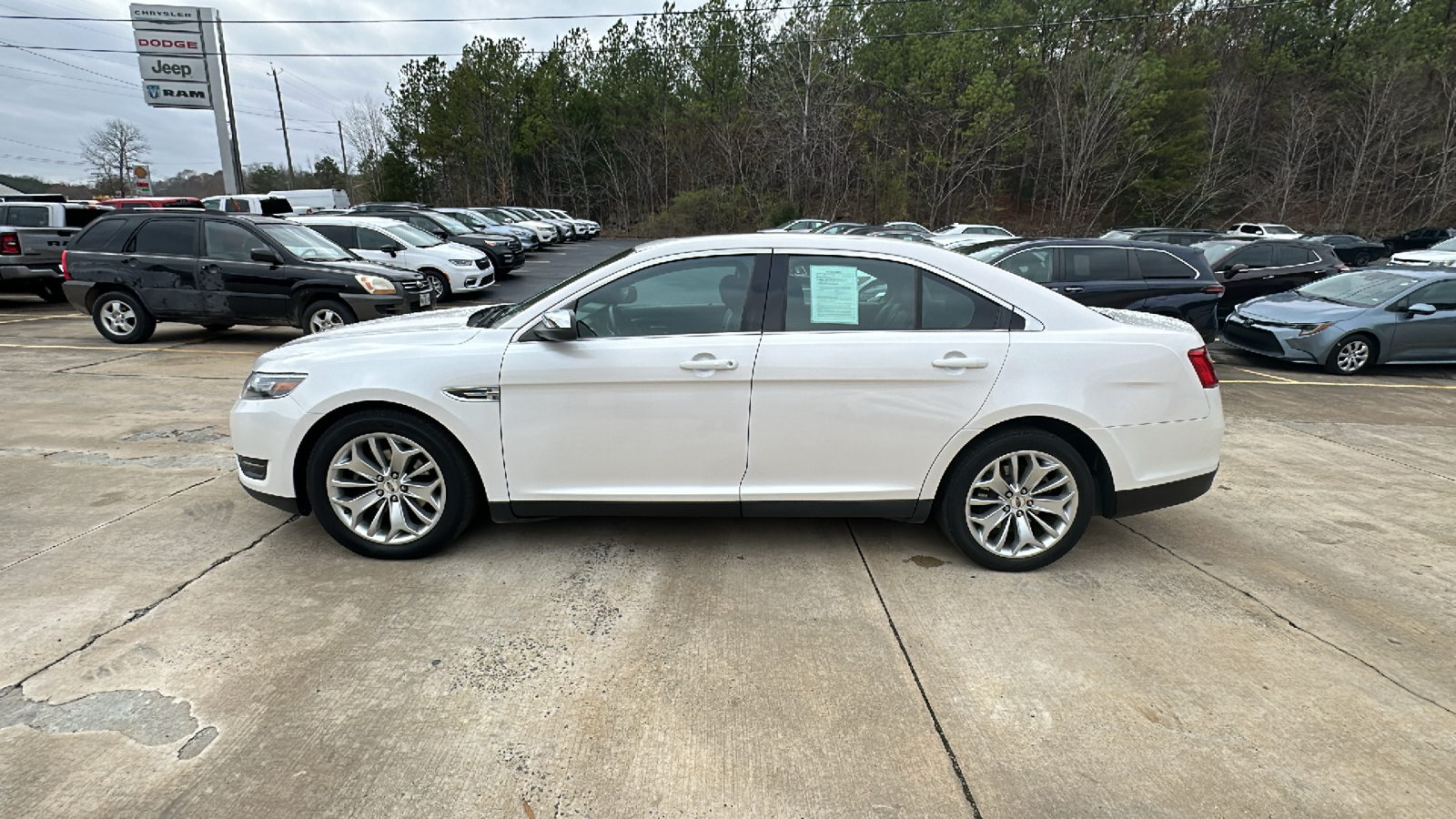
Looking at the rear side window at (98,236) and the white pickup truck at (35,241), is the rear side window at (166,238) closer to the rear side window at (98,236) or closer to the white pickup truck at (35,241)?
the rear side window at (98,236)

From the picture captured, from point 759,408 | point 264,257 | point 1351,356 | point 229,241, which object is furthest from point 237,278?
point 1351,356

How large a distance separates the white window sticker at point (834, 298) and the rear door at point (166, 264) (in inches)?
360

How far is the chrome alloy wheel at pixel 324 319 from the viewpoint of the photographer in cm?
938

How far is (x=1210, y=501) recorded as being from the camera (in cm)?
479

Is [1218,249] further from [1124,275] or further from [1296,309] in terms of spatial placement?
[1124,275]

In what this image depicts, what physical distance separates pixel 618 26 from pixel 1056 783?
56.8 meters

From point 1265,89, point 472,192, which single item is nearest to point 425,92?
point 472,192

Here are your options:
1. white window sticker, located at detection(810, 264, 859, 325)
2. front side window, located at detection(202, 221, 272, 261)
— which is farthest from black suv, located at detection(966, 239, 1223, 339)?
front side window, located at detection(202, 221, 272, 261)

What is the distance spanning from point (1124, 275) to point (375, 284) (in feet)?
30.2

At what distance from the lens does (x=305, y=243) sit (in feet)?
32.6

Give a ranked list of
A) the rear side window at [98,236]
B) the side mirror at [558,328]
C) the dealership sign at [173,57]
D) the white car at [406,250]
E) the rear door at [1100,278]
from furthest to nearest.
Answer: the dealership sign at [173,57] < the white car at [406,250] < the rear side window at [98,236] < the rear door at [1100,278] < the side mirror at [558,328]

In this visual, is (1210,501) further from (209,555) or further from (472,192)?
(472,192)

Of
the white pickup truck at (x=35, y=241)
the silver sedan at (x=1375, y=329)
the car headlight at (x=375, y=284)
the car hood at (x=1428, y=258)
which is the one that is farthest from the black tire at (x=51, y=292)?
the car hood at (x=1428, y=258)

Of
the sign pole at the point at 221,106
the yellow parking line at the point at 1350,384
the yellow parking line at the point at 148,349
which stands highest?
the sign pole at the point at 221,106
